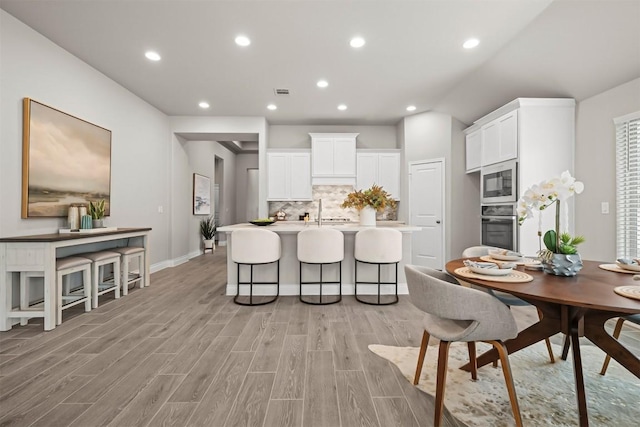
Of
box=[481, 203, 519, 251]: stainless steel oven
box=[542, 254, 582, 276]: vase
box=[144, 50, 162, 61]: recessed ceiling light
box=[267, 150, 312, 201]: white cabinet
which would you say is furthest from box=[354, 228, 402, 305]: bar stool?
box=[144, 50, 162, 61]: recessed ceiling light

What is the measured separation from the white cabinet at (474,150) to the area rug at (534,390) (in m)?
3.14

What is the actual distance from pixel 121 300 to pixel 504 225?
5.08 meters

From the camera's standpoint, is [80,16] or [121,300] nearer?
[80,16]

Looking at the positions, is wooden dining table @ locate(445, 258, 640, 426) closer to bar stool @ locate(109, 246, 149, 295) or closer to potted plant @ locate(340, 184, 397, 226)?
potted plant @ locate(340, 184, 397, 226)

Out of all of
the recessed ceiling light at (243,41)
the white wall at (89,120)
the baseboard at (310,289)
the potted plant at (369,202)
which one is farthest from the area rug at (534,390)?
the white wall at (89,120)

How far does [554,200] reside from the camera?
1695 millimetres

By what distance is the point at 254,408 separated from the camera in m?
1.64

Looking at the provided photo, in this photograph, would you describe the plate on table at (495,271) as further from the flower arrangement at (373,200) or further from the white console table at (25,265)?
the white console table at (25,265)

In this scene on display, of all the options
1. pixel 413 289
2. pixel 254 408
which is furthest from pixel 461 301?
pixel 254 408

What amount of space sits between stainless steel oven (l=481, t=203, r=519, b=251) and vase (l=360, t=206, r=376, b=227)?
5.87 ft

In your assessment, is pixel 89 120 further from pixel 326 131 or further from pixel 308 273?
pixel 326 131

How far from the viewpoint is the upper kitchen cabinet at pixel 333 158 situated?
19.5 feet

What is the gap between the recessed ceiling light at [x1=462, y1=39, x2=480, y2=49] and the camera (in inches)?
125

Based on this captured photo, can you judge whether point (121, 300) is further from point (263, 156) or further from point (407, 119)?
point (407, 119)
